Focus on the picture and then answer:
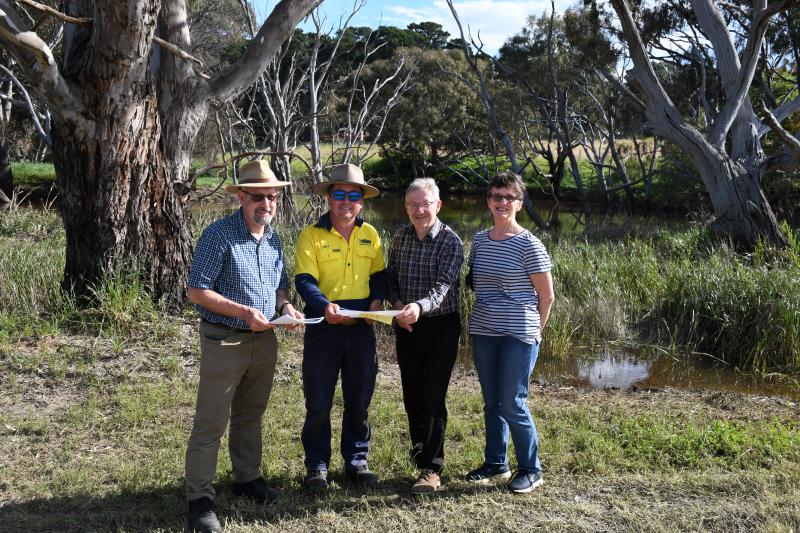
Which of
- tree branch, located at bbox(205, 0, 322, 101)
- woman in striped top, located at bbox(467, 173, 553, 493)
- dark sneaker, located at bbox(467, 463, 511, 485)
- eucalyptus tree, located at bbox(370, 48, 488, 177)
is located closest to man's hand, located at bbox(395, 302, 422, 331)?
woman in striped top, located at bbox(467, 173, 553, 493)

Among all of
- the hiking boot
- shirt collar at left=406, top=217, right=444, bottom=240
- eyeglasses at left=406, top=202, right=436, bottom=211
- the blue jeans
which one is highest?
eyeglasses at left=406, top=202, right=436, bottom=211

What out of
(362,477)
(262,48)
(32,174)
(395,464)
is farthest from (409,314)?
(32,174)

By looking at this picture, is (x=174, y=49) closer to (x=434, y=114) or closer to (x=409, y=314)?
(x=409, y=314)

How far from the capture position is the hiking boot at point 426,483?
3.99 metres

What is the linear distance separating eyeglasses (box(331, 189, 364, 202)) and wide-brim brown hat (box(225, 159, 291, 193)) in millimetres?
301

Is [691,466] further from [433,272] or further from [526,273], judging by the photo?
[433,272]

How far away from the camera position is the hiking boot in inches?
157

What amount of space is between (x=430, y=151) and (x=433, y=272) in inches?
1191

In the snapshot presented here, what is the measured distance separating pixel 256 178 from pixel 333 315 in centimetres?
75

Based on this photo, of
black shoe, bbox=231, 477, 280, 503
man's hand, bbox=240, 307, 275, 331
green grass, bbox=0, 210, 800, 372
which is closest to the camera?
man's hand, bbox=240, 307, 275, 331

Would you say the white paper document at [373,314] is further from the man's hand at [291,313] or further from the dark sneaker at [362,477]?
the dark sneaker at [362,477]

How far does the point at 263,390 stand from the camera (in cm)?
390

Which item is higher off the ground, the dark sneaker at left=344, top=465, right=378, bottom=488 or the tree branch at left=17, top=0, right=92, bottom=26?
the tree branch at left=17, top=0, right=92, bottom=26

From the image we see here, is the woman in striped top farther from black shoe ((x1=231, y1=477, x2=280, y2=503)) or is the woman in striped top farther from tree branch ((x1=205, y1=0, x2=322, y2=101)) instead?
Result: tree branch ((x1=205, y1=0, x2=322, y2=101))
